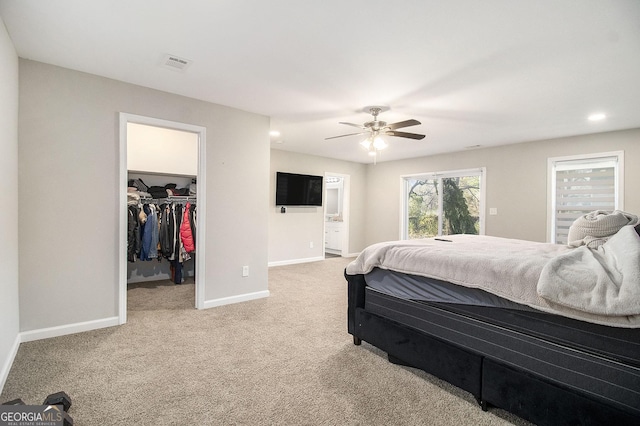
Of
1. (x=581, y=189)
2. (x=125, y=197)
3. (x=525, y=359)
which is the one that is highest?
(x=581, y=189)

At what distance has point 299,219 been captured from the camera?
6574 mm

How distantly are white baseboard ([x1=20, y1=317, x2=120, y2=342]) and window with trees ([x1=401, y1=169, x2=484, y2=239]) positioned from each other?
228 inches

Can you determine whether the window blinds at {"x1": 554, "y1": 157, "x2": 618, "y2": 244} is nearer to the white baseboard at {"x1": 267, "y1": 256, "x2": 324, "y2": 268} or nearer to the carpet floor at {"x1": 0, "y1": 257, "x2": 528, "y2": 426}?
the carpet floor at {"x1": 0, "y1": 257, "x2": 528, "y2": 426}

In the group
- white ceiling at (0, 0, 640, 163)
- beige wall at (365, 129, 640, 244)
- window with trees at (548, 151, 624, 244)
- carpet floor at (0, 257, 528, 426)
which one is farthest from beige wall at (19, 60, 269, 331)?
window with trees at (548, 151, 624, 244)

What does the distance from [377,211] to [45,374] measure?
21.5 feet

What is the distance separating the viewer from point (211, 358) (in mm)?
2361

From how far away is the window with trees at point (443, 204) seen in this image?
598 cm

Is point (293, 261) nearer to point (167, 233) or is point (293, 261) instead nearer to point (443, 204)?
point (167, 233)

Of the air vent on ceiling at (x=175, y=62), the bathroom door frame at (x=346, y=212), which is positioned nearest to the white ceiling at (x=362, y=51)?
the air vent on ceiling at (x=175, y=62)

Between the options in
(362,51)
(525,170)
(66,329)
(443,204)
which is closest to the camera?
(362,51)

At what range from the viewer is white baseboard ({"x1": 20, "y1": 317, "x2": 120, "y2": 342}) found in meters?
2.59

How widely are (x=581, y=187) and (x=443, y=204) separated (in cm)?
232

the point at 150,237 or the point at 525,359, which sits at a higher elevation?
the point at 150,237

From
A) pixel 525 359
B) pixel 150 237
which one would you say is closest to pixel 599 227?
pixel 525 359
